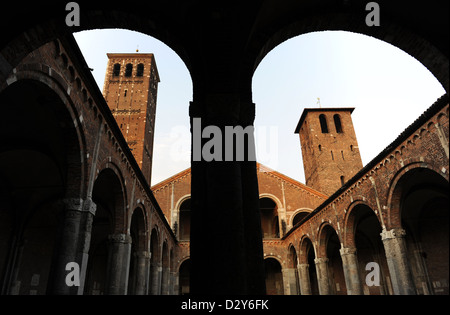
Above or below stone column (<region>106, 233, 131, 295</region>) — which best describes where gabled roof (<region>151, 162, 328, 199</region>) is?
above

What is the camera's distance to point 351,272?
43.8ft

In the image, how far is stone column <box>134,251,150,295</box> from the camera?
13047 mm

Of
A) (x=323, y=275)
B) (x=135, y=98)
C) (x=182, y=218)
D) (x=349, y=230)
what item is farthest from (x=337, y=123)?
(x=349, y=230)

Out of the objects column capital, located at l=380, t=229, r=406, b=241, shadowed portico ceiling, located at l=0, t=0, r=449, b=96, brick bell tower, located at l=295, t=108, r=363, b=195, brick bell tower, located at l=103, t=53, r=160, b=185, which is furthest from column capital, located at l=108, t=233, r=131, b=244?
brick bell tower, located at l=295, t=108, r=363, b=195

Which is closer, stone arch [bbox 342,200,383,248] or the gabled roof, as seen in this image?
stone arch [bbox 342,200,383,248]

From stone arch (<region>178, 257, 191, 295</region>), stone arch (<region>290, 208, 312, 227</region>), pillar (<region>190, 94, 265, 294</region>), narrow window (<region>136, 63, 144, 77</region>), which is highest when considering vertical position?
narrow window (<region>136, 63, 144, 77</region>)

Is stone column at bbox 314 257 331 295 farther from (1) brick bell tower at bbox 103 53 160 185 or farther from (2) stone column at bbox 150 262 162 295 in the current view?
(1) brick bell tower at bbox 103 53 160 185

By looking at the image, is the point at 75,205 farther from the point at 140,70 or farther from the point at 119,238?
the point at 140,70

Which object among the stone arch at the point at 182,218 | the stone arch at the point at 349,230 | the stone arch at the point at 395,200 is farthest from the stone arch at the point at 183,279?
the stone arch at the point at 395,200

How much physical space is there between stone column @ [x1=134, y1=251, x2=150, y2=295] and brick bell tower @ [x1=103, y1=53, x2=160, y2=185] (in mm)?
11623

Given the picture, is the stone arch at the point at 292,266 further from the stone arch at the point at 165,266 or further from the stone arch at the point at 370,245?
the stone arch at the point at 165,266

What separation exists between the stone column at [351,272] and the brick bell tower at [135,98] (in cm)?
1601

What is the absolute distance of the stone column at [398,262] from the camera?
9.94m
